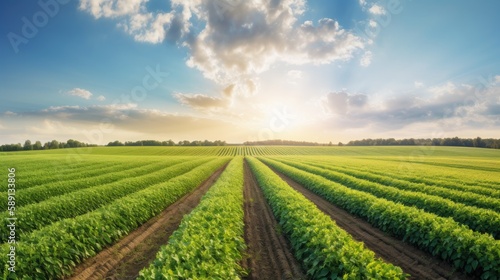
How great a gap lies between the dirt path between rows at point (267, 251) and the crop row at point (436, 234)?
553 cm

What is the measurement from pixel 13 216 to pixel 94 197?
18.2ft

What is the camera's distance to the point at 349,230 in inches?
560

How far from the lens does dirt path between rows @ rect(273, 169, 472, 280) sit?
945 cm

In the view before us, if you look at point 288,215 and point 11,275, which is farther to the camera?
point 288,215

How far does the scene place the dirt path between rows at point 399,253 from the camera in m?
9.45

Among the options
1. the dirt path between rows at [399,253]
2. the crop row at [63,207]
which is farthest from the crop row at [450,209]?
the crop row at [63,207]

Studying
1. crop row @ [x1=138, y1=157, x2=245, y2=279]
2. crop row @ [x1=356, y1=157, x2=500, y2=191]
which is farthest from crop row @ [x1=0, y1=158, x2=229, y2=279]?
crop row @ [x1=356, y1=157, x2=500, y2=191]

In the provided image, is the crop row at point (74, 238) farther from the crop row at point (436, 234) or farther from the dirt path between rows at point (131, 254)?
the crop row at point (436, 234)

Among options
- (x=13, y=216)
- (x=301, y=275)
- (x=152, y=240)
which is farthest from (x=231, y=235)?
(x=13, y=216)

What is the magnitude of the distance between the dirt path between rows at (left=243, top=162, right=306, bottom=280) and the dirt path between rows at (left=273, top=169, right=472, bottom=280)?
401cm

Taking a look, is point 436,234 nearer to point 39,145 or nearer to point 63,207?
point 63,207

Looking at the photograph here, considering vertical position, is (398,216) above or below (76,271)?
above

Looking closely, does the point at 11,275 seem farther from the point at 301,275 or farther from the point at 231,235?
the point at 301,275

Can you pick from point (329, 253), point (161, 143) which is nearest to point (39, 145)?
point (161, 143)
